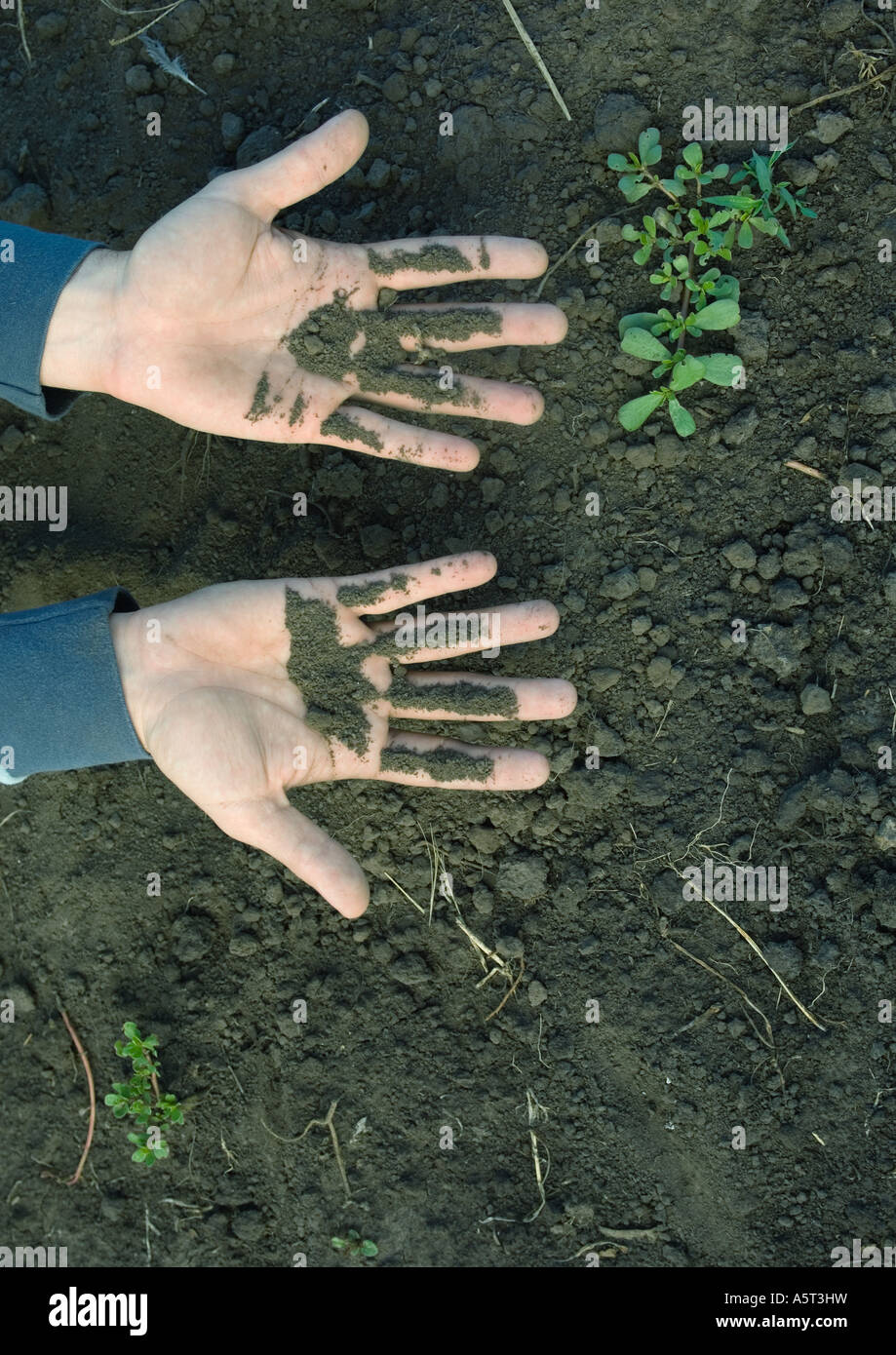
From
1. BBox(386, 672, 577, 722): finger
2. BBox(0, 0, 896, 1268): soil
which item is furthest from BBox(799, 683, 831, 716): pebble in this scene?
BBox(386, 672, 577, 722): finger

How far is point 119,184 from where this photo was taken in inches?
133

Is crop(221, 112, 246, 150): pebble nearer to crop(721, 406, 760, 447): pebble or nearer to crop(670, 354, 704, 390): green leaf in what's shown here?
crop(670, 354, 704, 390): green leaf

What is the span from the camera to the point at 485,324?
9.75 ft

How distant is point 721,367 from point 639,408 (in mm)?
267

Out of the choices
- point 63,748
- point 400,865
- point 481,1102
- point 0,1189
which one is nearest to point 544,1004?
point 481,1102

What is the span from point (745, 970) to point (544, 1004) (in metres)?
0.61

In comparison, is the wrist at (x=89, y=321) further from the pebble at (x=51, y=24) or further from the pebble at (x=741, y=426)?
the pebble at (x=741, y=426)

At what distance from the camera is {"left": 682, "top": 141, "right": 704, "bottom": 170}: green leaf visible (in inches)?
120

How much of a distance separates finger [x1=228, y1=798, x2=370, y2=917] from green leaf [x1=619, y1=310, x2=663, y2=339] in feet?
5.76

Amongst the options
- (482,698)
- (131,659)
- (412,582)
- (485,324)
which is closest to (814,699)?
(482,698)

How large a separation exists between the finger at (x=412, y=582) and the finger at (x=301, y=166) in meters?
1.05

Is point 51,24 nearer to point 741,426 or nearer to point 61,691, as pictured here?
point 61,691

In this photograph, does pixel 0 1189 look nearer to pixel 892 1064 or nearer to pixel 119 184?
pixel 892 1064

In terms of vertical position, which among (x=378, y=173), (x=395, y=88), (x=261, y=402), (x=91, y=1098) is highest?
(x=395, y=88)
